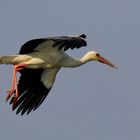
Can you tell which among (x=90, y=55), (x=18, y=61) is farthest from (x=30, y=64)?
(x=90, y=55)

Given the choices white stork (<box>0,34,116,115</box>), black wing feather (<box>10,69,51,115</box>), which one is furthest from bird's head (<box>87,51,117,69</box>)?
black wing feather (<box>10,69,51,115</box>)

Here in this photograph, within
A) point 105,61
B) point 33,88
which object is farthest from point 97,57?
point 33,88

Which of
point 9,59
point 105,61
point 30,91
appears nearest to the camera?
point 9,59

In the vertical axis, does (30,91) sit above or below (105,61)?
below

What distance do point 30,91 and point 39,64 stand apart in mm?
1661

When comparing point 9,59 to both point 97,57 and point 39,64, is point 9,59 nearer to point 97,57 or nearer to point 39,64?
point 39,64

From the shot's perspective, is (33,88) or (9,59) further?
(33,88)

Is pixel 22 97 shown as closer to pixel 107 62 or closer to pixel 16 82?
pixel 16 82

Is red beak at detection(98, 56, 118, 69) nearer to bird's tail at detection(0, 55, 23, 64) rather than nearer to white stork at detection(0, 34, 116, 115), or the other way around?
white stork at detection(0, 34, 116, 115)

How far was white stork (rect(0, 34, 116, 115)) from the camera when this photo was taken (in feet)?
81.9

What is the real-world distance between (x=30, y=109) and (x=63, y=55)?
2.12 metres

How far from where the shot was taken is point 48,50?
85.6ft

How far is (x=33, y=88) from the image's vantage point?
2767cm

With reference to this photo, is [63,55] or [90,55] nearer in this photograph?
[63,55]
